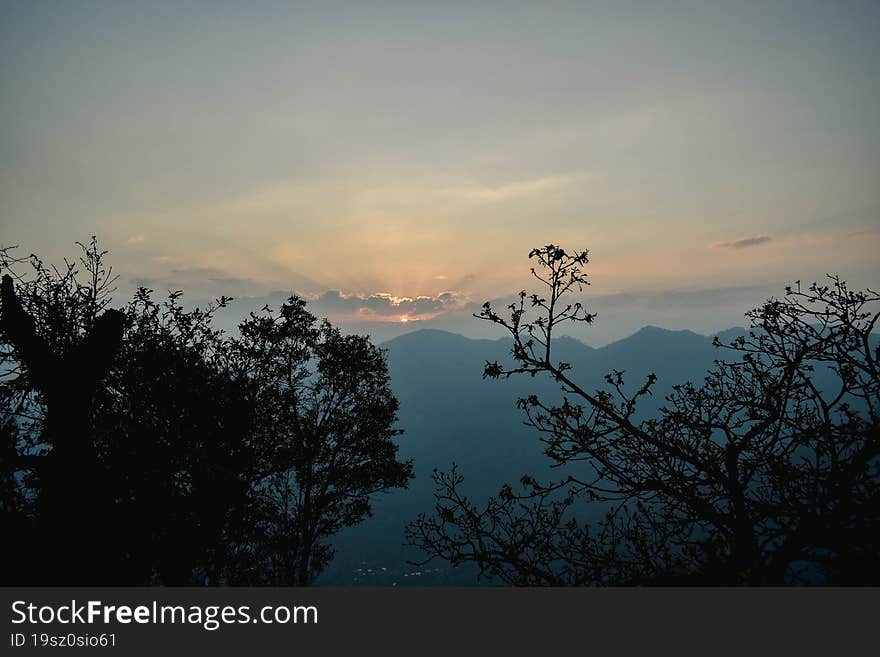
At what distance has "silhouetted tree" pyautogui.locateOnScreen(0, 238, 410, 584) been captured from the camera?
7.70 meters

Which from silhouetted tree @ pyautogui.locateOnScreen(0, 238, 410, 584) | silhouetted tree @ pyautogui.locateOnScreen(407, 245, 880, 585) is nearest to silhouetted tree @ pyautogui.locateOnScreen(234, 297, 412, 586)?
silhouetted tree @ pyautogui.locateOnScreen(0, 238, 410, 584)

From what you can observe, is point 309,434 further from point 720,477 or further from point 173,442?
point 720,477

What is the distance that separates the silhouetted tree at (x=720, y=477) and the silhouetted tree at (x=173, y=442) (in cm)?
704

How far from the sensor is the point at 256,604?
18.7 feet

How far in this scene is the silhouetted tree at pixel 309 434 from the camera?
687 inches

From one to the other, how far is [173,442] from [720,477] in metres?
15.4

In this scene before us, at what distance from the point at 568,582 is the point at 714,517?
253 cm

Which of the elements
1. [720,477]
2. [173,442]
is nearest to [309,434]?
[173,442]

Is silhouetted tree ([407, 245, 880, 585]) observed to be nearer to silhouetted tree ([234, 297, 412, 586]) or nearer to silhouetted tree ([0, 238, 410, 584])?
silhouetted tree ([0, 238, 410, 584])

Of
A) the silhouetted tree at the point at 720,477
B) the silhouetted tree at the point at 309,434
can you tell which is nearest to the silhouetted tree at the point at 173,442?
the silhouetted tree at the point at 309,434

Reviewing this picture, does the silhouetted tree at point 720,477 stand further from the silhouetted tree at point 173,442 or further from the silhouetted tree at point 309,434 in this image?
the silhouetted tree at point 309,434

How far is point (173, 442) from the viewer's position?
13.8 meters

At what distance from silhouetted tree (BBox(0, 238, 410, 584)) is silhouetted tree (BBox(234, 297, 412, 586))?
0.07 meters

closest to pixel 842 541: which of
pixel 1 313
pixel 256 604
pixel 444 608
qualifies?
pixel 444 608
